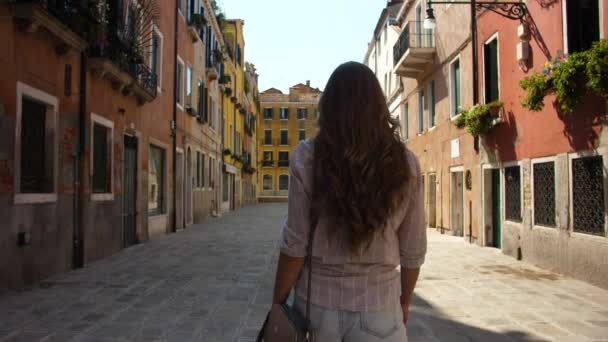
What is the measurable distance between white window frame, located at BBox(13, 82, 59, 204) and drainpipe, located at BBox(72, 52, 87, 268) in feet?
2.54

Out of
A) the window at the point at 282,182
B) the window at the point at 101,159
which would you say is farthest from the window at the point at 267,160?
the window at the point at 101,159

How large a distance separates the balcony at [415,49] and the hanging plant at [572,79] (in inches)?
357

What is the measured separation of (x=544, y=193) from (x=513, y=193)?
1.70m

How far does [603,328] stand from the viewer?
17.9ft

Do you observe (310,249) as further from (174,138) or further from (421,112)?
(421,112)

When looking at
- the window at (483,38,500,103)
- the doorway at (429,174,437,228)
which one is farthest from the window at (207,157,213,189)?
the window at (483,38,500,103)

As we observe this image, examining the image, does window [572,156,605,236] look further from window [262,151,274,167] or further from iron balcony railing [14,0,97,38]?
window [262,151,274,167]

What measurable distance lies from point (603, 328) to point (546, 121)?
16.6 feet

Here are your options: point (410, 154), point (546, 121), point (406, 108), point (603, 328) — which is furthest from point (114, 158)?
point (406, 108)

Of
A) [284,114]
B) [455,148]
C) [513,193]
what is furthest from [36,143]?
[284,114]

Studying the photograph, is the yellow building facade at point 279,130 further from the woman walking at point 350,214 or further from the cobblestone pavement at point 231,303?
the woman walking at point 350,214

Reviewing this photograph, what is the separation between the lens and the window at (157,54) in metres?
14.8

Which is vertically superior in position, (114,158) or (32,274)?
(114,158)

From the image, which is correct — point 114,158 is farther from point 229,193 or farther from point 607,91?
point 229,193
